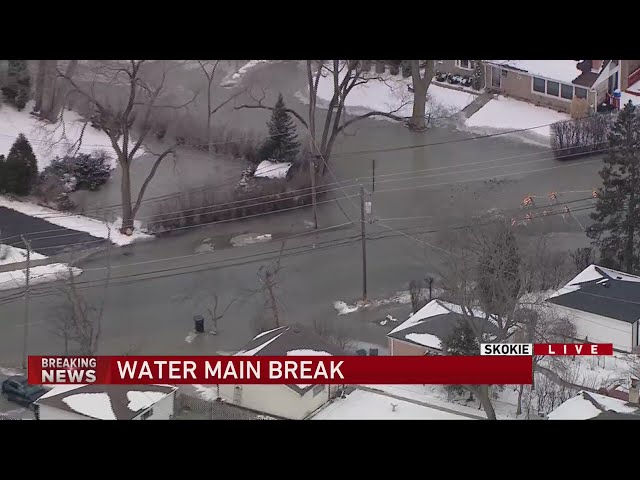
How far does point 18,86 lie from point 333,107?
3244mm

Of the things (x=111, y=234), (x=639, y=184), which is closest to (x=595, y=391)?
(x=639, y=184)

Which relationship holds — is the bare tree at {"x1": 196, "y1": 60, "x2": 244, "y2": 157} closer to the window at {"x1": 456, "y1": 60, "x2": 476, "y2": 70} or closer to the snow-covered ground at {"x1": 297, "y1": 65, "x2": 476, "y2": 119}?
the snow-covered ground at {"x1": 297, "y1": 65, "x2": 476, "y2": 119}

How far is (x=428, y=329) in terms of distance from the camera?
891cm

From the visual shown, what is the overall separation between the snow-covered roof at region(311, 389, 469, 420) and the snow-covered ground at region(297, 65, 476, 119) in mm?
5002

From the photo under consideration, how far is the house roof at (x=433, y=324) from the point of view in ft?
28.6

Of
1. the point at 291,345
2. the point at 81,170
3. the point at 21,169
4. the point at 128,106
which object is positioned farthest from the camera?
the point at 81,170

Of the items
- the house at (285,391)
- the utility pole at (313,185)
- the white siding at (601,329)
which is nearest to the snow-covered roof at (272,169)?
the utility pole at (313,185)

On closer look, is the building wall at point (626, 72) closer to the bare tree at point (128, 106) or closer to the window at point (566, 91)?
the window at point (566, 91)

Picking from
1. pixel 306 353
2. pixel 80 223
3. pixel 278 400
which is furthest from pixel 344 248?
pixel 278 400

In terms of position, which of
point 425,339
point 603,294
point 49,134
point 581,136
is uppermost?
point 49,134

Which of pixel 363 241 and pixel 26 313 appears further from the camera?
pixel 363 241

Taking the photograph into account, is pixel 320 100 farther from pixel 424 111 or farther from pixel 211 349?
pixel 211 349

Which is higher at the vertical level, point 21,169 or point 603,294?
point 21,169

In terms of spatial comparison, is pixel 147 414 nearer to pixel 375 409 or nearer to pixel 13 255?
pixel 375 409
